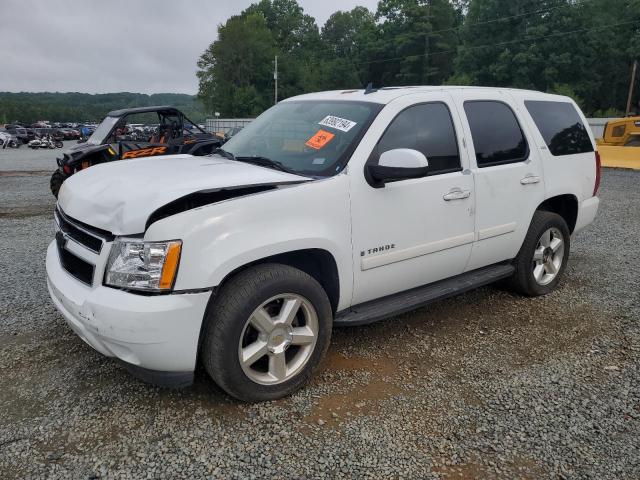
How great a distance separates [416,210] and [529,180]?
4.63ft

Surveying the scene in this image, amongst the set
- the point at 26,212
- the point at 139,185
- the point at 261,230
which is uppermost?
the point at 139,185

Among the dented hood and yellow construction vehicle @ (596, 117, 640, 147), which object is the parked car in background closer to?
the dented hood

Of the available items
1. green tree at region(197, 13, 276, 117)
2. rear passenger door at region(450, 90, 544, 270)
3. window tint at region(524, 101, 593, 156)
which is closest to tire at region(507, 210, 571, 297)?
rear passenger door at region(450, 90, 544, 270)

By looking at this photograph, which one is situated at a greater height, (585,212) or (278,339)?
(585,212)

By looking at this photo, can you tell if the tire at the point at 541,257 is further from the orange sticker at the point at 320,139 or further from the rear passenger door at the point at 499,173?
the orange sticker at the point at 320,139

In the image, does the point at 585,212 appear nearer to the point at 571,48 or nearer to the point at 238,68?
the point at 571,48

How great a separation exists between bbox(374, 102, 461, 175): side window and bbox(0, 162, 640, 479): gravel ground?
1334mm

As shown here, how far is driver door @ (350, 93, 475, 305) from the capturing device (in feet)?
10.3

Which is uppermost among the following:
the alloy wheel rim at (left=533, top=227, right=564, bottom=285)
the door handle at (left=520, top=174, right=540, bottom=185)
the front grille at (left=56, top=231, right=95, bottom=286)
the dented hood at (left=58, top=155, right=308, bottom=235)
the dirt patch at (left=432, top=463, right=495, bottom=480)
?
the dented hood at (left=58, top=155, right=308, bottom=235)

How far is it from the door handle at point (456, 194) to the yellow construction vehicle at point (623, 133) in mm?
16044

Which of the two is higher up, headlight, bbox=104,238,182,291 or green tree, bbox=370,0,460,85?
green tree, bbox=370,0,460,85

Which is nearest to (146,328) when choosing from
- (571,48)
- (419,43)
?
(571,48)

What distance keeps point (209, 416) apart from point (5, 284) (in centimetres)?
318

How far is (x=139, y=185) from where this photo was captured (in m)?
2.82
